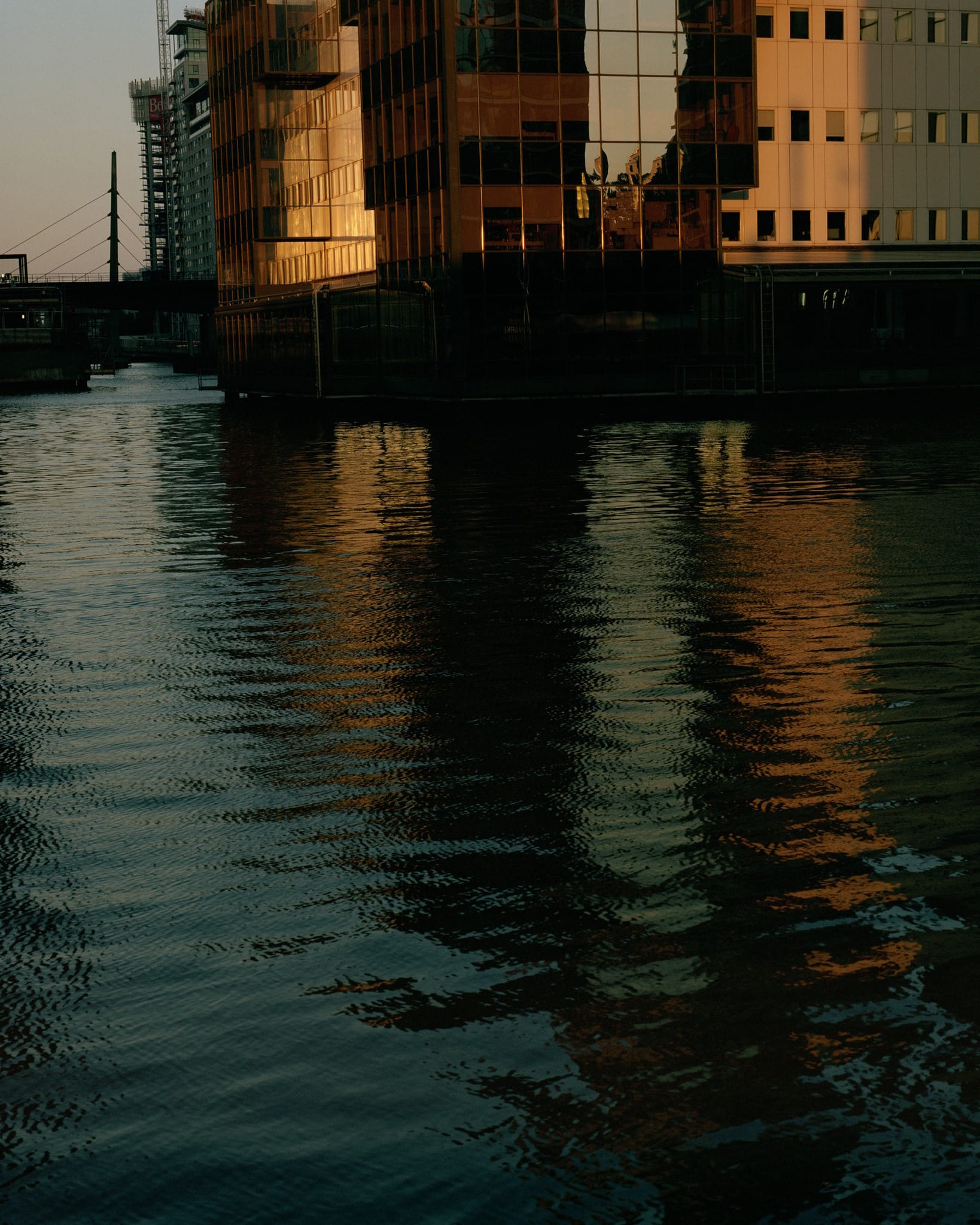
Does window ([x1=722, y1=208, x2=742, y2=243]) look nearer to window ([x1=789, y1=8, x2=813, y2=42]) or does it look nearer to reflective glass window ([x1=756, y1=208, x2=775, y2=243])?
reflective glass window ([x1=756, y1=208, x2=775, y2=243])

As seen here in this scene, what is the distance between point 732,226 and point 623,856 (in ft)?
182

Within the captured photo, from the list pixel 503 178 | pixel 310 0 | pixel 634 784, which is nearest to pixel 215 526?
pixel 634 784

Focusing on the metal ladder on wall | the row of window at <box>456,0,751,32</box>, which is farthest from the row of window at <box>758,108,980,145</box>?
the metal ladder on wall

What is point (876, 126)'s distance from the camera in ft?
200

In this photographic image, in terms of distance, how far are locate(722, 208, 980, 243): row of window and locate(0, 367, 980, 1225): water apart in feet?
154

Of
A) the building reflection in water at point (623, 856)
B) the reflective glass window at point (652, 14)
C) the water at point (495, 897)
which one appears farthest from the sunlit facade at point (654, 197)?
the water at point (495, 897)

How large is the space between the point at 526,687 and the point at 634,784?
2.37 metres

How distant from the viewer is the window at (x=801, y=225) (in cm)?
6056

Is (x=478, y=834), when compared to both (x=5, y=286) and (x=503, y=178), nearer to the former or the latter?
(x=503, y=178)

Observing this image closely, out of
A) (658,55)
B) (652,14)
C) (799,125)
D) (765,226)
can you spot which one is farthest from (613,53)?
(799,125)

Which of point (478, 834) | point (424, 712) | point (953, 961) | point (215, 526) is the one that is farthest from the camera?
point (215, 526)

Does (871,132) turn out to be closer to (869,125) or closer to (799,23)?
(869,125)

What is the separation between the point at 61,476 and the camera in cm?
2934

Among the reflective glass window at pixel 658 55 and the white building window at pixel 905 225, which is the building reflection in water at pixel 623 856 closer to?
the reflective glass window at pixel 658 55
